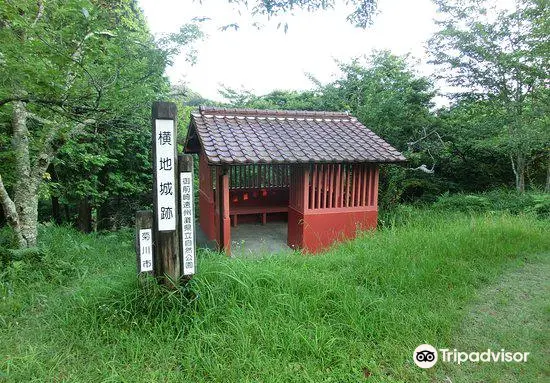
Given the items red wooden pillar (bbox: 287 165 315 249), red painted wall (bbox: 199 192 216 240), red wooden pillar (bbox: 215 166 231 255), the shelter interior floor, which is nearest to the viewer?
red wooden pillar (bbox: 215 166 231 255)

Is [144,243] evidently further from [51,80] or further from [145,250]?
[51,80]

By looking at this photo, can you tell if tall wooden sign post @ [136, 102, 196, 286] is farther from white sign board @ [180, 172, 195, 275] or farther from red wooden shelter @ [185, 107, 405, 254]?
red wooden shelter @ [185, 107, 405, 254]

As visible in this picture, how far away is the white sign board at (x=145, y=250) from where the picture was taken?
320cm

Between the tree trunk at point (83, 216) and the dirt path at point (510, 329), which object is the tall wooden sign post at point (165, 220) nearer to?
the dirt path at point (510, 329)

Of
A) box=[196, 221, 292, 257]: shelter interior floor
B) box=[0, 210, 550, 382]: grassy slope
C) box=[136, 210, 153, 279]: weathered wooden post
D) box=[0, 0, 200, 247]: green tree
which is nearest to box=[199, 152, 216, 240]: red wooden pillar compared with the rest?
box=[196, 221, 292, 257]: shelter interior floor

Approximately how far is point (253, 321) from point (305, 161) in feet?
13.0

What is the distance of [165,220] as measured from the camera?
332 centimetres

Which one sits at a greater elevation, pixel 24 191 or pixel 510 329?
pixel 24 191

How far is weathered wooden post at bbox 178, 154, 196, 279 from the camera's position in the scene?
3.37 metres

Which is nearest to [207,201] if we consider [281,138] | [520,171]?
[281,138]

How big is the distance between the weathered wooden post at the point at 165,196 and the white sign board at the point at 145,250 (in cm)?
5

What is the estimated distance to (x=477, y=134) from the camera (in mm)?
10656

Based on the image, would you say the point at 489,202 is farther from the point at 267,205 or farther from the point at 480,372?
the point at 480,372

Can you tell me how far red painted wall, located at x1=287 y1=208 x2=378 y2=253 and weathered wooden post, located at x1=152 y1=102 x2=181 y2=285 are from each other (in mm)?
3858
